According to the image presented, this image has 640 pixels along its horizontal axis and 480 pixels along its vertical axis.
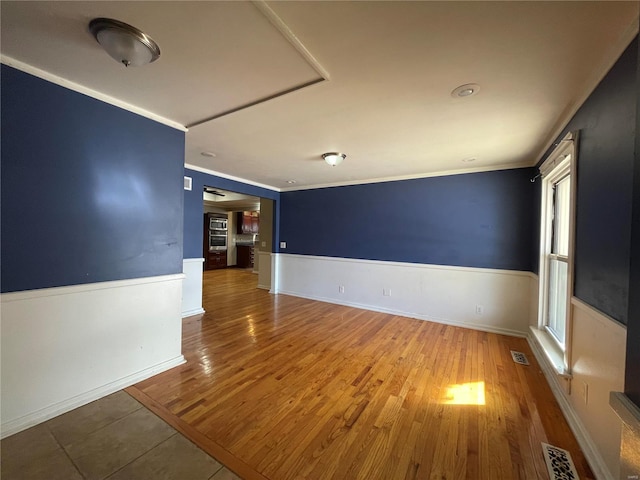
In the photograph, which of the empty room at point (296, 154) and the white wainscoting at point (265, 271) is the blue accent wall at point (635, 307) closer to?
the empty room at point (296, 154)

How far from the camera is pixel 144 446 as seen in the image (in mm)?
1475

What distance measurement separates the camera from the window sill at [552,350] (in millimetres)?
1903

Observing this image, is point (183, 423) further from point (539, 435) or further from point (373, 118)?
point (373, 118)

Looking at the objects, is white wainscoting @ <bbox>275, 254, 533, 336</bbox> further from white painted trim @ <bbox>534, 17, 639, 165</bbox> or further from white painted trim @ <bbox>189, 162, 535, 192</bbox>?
white painted trim @ <bbox>534, 17, 639, 165</bbox>

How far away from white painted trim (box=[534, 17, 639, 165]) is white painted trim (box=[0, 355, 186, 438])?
3.77 m

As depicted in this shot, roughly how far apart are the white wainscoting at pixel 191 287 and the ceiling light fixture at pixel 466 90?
12.9 feet

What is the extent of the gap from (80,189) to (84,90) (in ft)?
2.38

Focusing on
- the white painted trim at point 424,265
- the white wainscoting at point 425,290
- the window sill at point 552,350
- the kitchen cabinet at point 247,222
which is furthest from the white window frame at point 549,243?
the kitchen cabinet at point 247,222

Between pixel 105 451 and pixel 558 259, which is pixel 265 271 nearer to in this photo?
pixel 105 451

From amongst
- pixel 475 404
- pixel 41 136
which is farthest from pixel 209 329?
pixel 475 404

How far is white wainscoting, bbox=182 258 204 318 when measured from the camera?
150 inches

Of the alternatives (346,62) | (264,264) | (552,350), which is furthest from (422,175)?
(264,264)

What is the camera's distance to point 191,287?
154 inches

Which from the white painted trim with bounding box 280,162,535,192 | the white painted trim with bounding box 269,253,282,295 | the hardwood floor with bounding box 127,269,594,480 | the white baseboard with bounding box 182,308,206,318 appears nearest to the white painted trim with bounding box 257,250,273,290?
the white painted trim with bounding box 269,253,282,295
